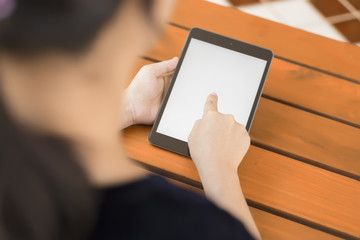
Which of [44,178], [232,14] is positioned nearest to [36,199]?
[44,178]

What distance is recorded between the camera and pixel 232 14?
97 cm

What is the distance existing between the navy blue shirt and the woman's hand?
365 mm

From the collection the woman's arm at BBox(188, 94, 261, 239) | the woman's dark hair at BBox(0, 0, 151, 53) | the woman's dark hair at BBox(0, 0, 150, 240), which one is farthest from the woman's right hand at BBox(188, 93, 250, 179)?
the woman's dark hair at BBox(0, 0, 151, 53)

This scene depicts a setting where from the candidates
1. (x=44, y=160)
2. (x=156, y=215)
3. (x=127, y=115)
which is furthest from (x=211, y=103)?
(x=44, y=160)

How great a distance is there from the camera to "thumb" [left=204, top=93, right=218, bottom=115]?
0.76 meters

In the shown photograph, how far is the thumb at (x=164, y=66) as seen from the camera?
818mm

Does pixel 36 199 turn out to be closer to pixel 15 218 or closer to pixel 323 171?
pixel 15 218

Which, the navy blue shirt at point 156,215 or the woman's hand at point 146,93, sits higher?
the woman's hand at point 146,93

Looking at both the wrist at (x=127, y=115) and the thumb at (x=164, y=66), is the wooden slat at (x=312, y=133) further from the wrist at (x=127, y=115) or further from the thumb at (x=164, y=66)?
the wrist at (x=127, y=115)

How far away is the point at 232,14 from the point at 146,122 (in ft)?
1.41

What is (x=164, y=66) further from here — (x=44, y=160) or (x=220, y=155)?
(x=44, y=160)

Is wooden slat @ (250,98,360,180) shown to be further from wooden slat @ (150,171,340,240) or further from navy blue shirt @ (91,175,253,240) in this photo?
navy blue shirt @ (91,175,253,240)

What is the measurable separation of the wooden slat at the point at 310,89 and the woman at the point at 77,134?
0.49 metres

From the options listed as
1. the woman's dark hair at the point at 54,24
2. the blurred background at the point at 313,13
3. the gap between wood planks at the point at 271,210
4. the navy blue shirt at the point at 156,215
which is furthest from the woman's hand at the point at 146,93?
the blurred background at the point at 313,13
